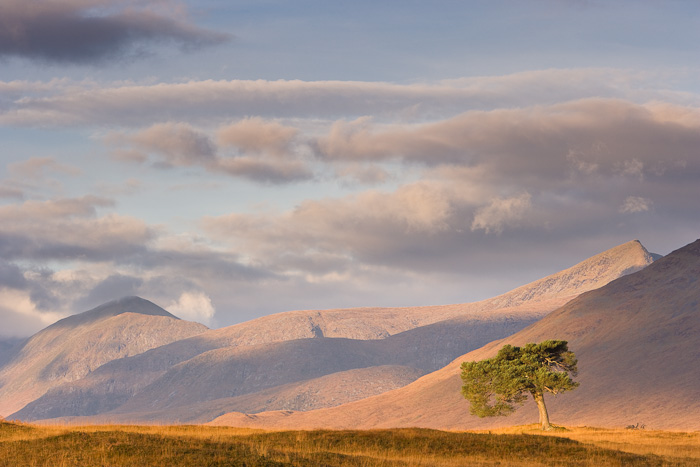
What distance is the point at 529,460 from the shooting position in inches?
2124

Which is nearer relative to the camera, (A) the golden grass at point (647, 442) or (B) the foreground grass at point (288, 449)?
(B) the foreground grass at point (288, 449)

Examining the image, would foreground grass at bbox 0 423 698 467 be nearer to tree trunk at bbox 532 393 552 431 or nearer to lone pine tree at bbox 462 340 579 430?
tree trunk at bbox 532 393 552 431

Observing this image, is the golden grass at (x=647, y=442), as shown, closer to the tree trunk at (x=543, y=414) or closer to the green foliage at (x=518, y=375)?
the tree trunk at (x=543, y=414)

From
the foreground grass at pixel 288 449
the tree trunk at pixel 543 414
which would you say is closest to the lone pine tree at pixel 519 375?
the tree trunk at pixel 543 414

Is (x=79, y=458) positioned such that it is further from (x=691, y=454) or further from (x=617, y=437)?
(x=617, y=437)

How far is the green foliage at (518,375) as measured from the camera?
337 ft

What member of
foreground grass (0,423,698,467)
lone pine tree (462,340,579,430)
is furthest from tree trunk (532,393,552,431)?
foreground grass (0,423,698,467)

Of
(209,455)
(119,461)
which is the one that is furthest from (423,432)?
(119,461)

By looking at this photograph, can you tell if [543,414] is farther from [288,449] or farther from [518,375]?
[288,449]

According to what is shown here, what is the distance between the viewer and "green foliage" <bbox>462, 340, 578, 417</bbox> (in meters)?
103

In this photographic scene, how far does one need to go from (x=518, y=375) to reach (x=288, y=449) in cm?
5698

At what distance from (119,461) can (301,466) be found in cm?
927

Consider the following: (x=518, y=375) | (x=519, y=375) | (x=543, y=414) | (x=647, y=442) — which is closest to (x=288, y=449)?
(x=647, y=442)

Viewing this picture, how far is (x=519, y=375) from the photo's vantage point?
103 metres
